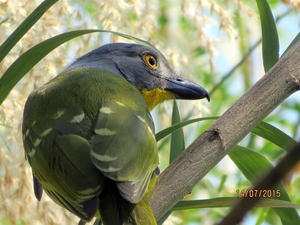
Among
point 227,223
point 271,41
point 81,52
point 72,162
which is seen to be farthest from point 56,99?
point 227,223

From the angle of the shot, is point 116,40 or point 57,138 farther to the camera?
point 116,40

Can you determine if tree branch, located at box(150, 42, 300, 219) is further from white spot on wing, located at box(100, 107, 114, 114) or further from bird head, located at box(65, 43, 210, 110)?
bird head, located at box(65, 43, 210, 110)

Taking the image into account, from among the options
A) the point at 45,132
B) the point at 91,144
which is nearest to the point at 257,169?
the point at 91,144

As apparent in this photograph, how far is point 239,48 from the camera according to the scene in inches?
165

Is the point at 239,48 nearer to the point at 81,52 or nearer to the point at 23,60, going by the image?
the point at 81,52

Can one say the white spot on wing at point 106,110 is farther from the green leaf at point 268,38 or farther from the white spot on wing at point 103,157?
the green leaf at point 268,38

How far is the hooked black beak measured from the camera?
2.45 m

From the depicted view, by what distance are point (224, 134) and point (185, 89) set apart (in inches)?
42.4

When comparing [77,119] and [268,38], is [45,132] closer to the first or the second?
[77,119]

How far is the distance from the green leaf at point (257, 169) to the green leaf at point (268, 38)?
0.29m

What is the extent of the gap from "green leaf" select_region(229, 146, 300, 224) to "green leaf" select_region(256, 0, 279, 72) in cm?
29

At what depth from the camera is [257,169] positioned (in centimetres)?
169

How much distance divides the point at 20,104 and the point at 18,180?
296 millimetres

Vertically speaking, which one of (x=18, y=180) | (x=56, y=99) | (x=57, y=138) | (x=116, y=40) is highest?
(x=116, y=40)
